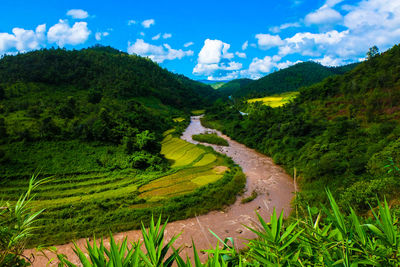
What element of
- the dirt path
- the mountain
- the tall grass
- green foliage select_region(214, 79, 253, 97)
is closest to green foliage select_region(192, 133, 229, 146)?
the dirt path

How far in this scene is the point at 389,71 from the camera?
28.1 meters

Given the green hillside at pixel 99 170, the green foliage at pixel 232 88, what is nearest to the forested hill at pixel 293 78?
the green foliage at pixel 232 88

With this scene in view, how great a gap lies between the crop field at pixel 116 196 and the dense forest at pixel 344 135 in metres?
5.88

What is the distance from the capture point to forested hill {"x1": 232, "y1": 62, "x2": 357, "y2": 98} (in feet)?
286

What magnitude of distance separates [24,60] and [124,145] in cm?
5032

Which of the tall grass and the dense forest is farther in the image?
the dense forest

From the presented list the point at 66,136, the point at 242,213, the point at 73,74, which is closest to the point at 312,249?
the point at 242,213

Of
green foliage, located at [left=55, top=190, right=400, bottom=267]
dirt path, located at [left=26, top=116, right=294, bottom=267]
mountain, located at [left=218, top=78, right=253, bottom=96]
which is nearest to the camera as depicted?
green foliage, located at [left=55, top=190, right=400, bottom=267]

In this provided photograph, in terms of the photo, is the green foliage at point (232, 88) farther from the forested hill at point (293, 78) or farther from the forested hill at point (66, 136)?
the forested hill at point (66, 136)

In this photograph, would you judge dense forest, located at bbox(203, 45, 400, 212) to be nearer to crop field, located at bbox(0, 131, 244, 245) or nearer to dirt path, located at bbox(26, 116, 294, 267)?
dirt path, located at bbox(26, 116, 294, 267)

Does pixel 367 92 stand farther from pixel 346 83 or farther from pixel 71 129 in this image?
pixel 71 129

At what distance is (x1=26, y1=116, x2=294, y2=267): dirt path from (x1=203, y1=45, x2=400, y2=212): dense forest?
141cm

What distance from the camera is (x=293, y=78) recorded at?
94.9 m

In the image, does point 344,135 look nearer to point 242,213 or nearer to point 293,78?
point 242,213
